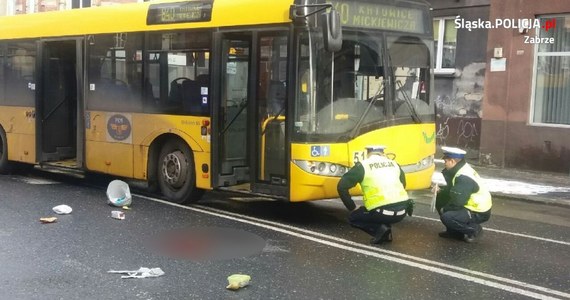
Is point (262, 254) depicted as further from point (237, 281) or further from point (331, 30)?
point (331, 30)

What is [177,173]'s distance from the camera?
9.24 m

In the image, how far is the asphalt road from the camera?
539 centimetres

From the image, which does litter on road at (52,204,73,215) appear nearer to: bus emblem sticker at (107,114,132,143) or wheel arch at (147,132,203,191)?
wheel arch at (147,132,203,191)

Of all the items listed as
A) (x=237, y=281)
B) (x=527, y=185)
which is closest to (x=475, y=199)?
(x=237, y=281)

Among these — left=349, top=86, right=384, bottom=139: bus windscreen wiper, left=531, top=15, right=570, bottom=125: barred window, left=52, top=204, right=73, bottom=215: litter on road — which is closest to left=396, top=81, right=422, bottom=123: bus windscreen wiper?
left=349, top=86, right=384, bottom=139: bus windscreen wiper

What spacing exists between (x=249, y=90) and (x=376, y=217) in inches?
95.0

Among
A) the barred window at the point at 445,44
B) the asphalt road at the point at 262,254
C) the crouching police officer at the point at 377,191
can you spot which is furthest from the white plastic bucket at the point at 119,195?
the barred window at the point at 445,44

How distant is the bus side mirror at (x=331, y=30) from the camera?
7.02 metres

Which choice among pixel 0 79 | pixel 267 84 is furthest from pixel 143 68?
pixel 0 79

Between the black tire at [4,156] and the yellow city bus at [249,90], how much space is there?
165cm

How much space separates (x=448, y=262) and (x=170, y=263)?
2685 mm

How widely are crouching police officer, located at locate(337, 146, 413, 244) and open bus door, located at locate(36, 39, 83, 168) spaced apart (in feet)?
19.1

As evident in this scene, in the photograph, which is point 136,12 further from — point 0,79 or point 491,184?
point 491,184

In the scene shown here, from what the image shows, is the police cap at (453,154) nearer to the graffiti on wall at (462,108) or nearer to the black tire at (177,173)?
the black tire at (177,173)
